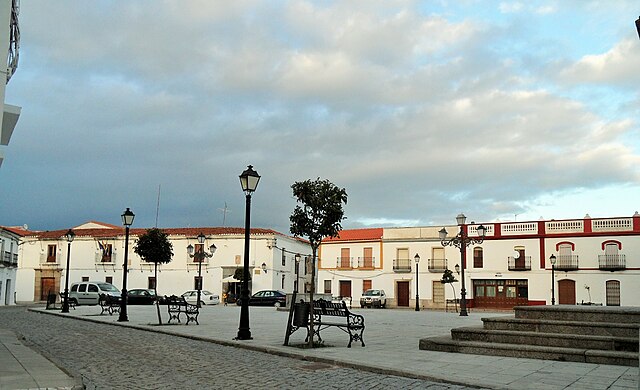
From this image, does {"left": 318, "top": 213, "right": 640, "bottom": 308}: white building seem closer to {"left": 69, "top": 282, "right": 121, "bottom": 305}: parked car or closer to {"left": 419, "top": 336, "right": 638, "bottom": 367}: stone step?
{"left": 69, "top": 282, "right": 121, "bottom": 305}: parked car

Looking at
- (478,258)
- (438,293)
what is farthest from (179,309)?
(438,293)

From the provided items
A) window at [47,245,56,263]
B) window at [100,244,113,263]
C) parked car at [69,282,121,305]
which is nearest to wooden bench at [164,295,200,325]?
parked car at [69,282,121,305]

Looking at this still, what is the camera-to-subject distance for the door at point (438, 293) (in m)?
48.4

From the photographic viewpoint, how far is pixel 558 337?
10695 mm

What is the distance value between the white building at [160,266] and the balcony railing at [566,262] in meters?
21.9

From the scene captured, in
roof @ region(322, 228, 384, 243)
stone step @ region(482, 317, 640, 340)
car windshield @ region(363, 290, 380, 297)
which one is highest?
roof @ region(322, 228, 384, 243)

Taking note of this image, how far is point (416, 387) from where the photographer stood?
7.93 metres

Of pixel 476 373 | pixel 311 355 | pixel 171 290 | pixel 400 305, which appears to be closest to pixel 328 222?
pixel 311 355

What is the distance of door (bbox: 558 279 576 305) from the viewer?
1727 inches

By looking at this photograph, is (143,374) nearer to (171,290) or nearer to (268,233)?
(268,233)

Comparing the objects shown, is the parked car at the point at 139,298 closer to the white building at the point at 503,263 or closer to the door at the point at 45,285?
the white building at the point at 503,263

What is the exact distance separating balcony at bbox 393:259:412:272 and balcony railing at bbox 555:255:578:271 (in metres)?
11.3

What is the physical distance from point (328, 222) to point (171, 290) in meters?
44.2

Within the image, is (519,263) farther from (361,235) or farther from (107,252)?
(107,252)
